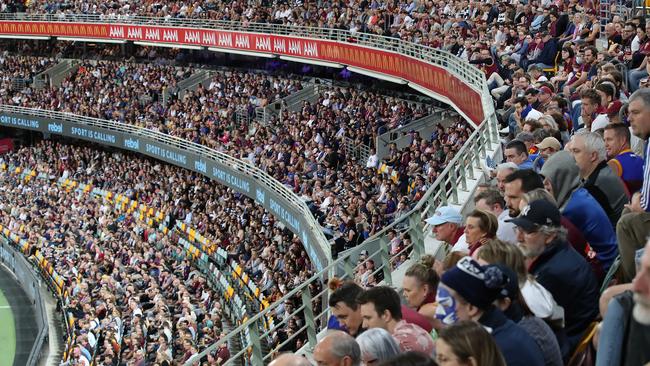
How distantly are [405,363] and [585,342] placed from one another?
4.10 feet

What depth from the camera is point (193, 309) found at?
1916cm

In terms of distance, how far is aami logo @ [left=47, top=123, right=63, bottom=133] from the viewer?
36.0m

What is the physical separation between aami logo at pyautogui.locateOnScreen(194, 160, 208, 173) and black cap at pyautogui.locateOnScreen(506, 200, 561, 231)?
23.2 m

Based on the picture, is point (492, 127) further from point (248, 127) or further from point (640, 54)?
point (248, 127)

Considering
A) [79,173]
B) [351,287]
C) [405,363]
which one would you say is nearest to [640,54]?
[351,287]

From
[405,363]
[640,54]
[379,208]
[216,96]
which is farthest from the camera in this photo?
[216,96]

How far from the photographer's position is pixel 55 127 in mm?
36219

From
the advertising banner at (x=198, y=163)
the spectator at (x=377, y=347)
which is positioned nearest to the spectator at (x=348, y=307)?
the spectator at (x=377, y=347)

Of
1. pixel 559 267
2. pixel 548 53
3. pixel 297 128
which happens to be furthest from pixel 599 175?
pixel 297 128

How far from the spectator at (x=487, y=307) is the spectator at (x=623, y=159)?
8.48ft

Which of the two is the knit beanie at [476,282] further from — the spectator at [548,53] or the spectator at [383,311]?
the spectator at [548,53]

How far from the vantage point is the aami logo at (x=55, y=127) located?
36031 mm

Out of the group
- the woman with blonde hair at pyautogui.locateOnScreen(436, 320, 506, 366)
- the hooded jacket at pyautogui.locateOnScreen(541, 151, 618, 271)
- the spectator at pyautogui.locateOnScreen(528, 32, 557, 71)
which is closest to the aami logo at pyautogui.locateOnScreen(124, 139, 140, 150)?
the spectator at pyautogui.locateOnScreen(528, 32, 557, 71)

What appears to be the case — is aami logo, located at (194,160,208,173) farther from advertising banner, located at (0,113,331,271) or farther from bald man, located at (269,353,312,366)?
bald man, located at (269,353,312,366)
